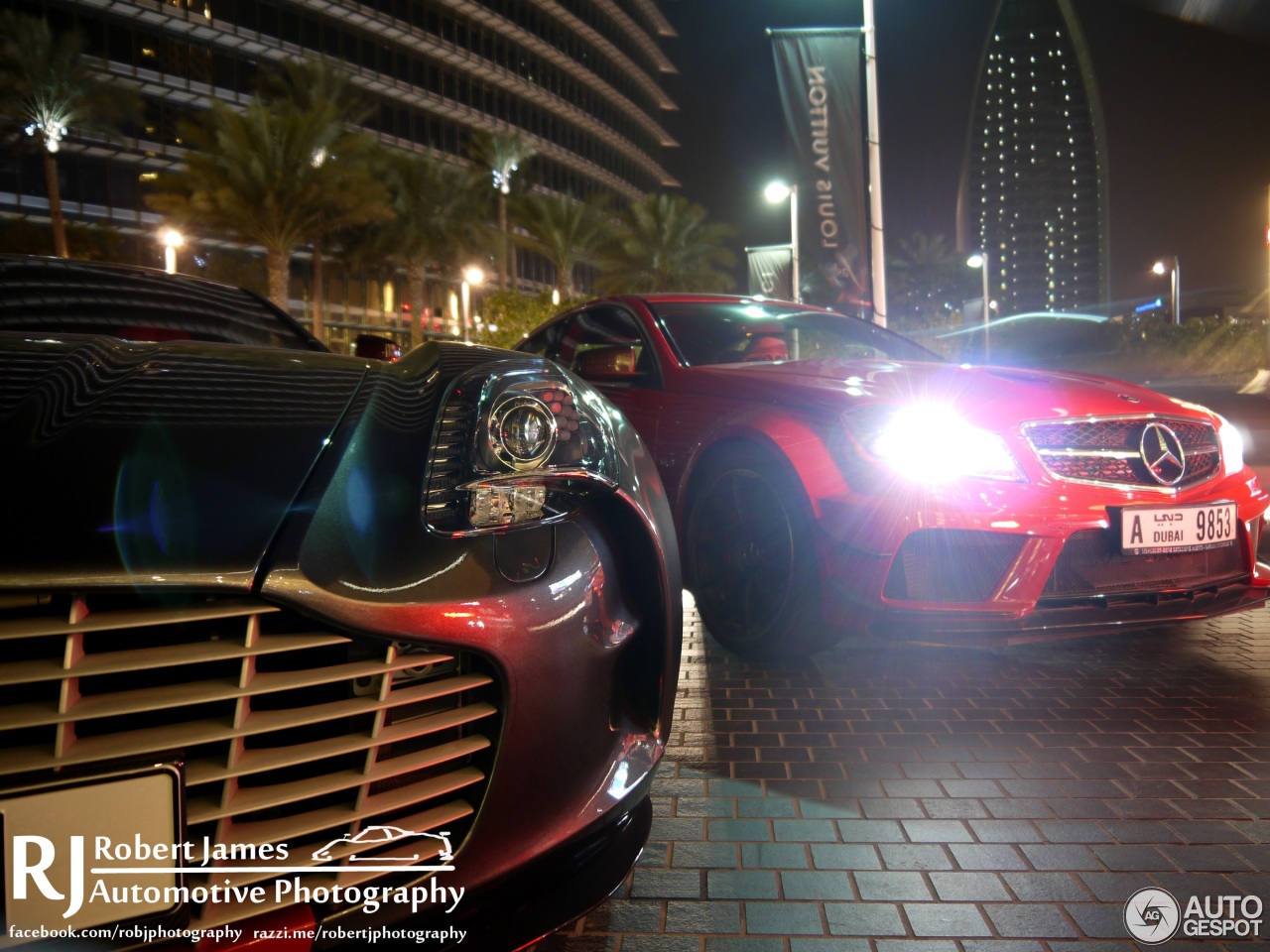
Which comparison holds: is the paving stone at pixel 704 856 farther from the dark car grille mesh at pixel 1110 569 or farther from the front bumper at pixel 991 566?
the dark car grille mesh at pixel 1110 569

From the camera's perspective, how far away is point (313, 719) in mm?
1203

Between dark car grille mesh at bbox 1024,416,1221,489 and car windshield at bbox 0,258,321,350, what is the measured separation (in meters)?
2.50

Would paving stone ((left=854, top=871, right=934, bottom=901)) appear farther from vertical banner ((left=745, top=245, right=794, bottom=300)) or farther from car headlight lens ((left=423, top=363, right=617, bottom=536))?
vertical banner ((left=745, top=245, right=794, bottom=300))

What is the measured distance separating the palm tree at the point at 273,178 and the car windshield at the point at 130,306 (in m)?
23.8

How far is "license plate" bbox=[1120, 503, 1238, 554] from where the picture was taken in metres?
2.85

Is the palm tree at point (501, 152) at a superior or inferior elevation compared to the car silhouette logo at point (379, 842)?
superior

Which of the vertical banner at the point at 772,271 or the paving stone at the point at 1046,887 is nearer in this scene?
the paving stone at the point at 1046,887

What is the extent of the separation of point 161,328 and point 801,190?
1003 cm

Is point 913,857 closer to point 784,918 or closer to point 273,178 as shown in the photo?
point 784,918

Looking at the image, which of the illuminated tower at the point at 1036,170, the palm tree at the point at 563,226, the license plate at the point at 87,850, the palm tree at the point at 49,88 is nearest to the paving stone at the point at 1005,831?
the license plate at the point at 87,850

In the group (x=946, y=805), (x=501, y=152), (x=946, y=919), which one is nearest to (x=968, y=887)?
(x=946, y=919)

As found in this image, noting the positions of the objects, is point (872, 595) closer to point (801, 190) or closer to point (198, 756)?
point (198, 756)

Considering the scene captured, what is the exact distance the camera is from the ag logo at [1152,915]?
171 centimetres

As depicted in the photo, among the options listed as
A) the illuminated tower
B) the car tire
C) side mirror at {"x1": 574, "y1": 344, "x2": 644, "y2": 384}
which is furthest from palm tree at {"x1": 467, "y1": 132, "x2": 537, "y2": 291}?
the illuminated tower
